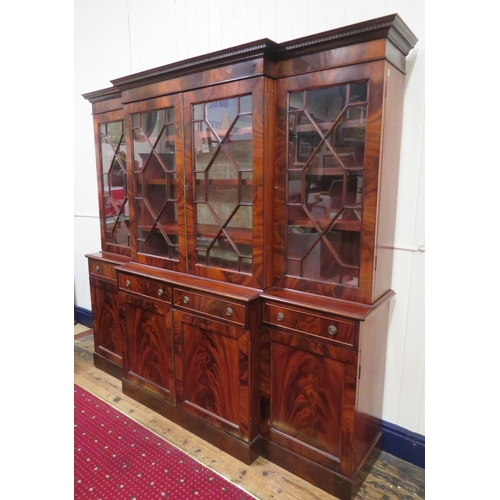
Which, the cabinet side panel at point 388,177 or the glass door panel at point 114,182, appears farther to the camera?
the glass door panel at point 114,182

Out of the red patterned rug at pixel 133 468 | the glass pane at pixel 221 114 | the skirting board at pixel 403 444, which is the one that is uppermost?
the glass pane at pixel 221 114

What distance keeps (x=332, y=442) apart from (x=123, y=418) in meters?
1.32

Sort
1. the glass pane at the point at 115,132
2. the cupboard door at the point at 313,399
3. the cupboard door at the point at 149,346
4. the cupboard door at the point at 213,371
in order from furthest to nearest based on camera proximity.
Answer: the glass pane at the point at 115,132 < the cupboard door at the point at 149,346 < the cupboard door at the point at 213,371 < the cupboard door at the point at 313,399

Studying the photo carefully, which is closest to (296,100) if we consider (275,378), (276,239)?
(276,239)

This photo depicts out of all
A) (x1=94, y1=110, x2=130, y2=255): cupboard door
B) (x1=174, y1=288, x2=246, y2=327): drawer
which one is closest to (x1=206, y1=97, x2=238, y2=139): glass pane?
(x1=174, y1=288, x2=246, y2=327): drawer

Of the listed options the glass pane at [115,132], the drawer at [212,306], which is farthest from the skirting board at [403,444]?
the glass pane at [115,132]

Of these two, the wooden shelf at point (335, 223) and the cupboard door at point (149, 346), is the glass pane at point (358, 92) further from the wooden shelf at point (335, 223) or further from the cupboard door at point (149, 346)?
the cupboard door at point (149, 346)

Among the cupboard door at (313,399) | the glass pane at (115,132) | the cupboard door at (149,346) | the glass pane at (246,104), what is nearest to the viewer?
the cupboard door at (313,399)

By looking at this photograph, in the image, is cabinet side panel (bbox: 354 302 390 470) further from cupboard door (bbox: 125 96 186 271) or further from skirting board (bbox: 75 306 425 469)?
cupboard door (bbox: 125 96 186 271)

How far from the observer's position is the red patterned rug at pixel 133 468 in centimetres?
170

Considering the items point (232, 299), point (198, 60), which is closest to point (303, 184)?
point (232, 299)
